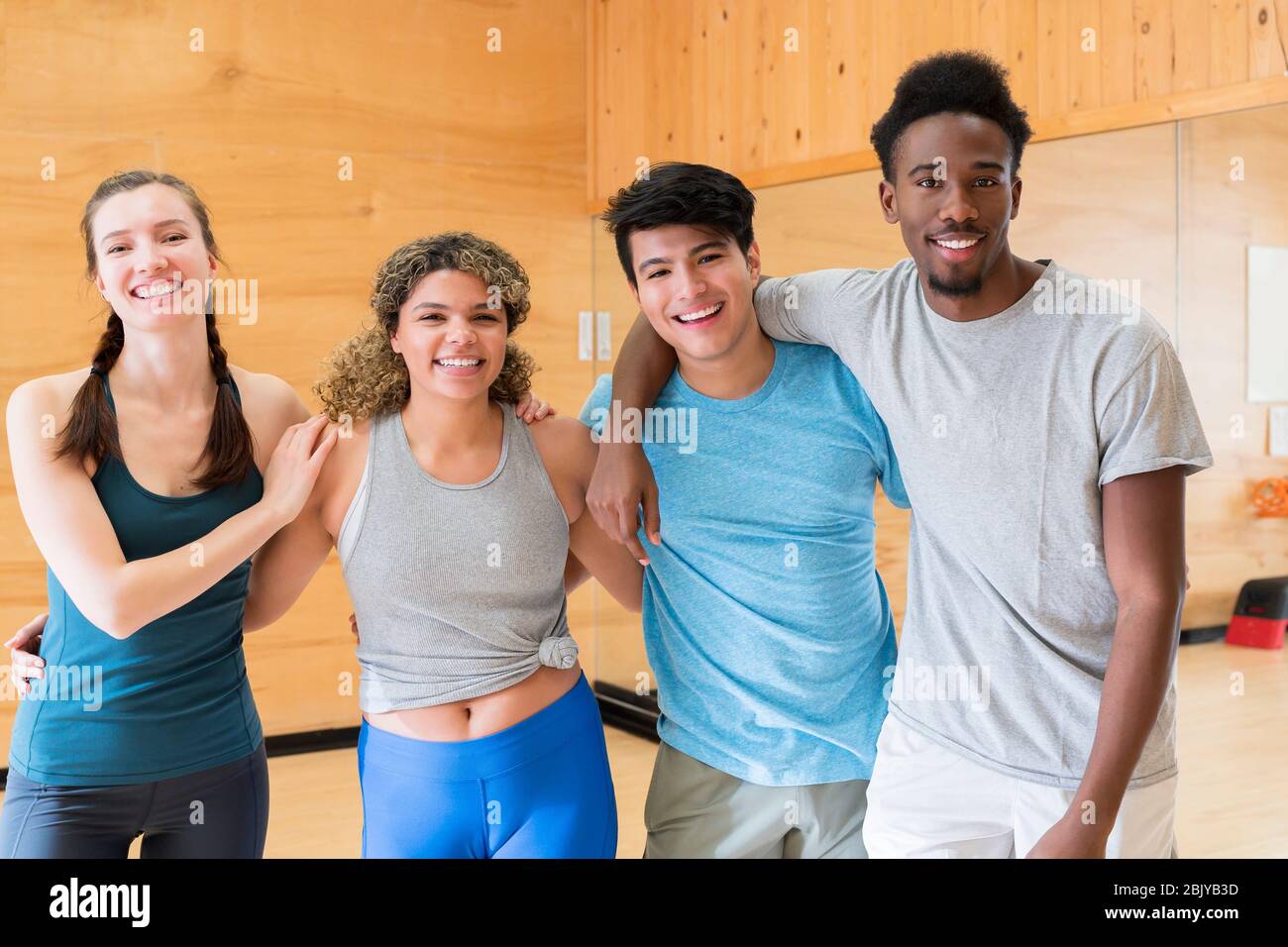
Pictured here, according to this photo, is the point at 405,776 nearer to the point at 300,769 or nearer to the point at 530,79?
the point at 300,769

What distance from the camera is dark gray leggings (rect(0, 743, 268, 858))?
1549 mm

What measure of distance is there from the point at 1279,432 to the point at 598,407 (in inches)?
71.2

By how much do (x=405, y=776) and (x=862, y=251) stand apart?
2539 mm

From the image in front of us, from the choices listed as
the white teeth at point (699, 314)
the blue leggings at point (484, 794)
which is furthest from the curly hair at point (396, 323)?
the blue leggings at point (484, 794)

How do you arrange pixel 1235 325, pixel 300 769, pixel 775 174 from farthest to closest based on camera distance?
pixel 300 769 < pixel 775 174 < pixel 1235 325

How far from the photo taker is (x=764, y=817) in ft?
5.63

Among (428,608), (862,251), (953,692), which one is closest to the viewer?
(953,692)

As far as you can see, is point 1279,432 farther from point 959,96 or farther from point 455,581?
point 455,581

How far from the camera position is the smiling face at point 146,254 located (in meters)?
1.59

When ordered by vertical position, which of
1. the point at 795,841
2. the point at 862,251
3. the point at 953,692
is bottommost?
the point at 795,841

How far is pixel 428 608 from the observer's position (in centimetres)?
158

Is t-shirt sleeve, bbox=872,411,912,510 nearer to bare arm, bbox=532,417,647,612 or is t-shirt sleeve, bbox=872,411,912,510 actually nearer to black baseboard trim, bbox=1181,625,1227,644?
bare arm, bbox=532,417,647,612

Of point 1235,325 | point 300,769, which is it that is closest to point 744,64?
point 1235,325

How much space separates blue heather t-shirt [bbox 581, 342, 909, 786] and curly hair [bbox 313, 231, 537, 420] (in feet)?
0.66
